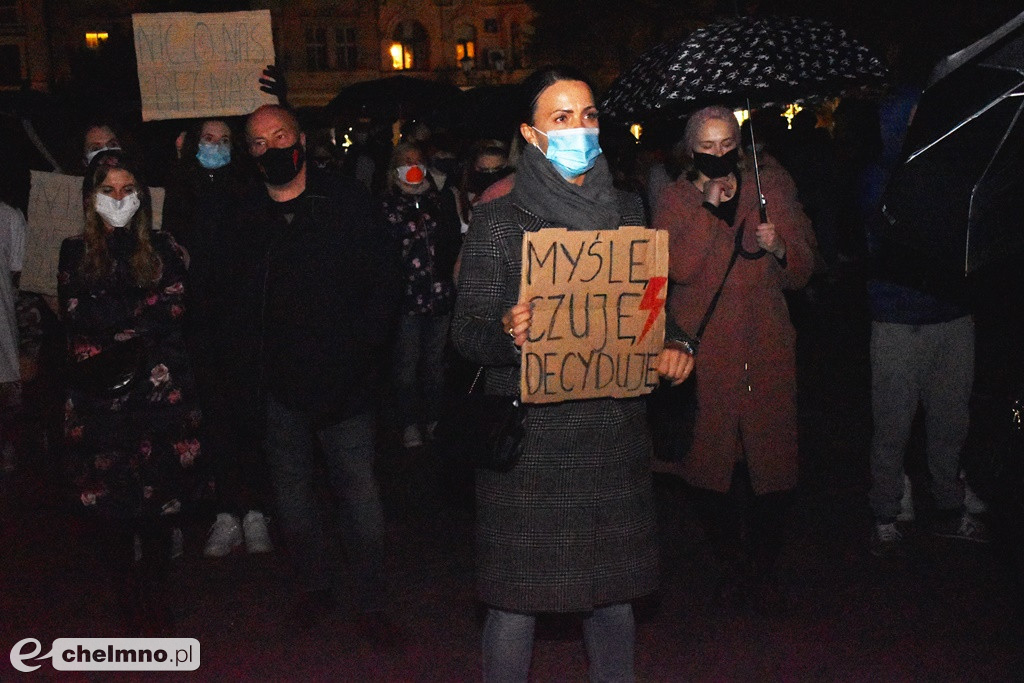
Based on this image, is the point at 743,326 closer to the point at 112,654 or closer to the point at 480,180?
the point at 112,654

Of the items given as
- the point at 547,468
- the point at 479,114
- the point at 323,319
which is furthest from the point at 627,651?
A: the point at 479,114

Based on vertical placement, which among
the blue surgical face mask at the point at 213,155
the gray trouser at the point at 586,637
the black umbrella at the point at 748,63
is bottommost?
the gray trouser at the point at 586,637

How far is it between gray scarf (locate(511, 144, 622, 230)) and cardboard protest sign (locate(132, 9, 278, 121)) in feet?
11.8

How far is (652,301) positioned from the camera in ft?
12.0

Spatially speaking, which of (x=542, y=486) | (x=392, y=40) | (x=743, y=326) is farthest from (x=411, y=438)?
(x=392, y=40)

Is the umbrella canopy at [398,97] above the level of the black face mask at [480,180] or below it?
above

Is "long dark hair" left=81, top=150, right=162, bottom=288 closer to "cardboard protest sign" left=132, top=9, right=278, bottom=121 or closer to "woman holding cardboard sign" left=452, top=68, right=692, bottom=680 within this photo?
"cardboard protest sign" left=132, top=9, right=278, bottom=121

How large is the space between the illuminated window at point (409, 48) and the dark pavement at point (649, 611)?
5379 centimetres

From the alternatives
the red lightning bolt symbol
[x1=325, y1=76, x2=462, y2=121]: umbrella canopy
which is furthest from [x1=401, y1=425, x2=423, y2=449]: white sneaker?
[x1=325, y1=76, x2=462, y2=121]: umbrella canopy

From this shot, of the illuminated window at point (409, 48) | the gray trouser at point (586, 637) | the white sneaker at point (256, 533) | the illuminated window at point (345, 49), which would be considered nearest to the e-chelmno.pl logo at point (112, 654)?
the white sneaker at point (256, 533)

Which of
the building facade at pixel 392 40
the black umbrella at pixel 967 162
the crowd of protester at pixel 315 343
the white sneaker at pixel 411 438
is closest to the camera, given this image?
the black umbrella at pixel 967 162

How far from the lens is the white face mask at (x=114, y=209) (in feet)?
17.7

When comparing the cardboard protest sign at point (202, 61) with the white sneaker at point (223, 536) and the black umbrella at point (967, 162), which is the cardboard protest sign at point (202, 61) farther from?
the black umbrella at point (967, 162)

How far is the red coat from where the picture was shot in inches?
201
